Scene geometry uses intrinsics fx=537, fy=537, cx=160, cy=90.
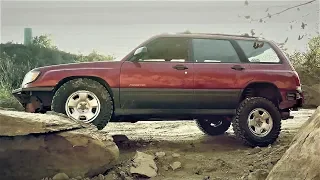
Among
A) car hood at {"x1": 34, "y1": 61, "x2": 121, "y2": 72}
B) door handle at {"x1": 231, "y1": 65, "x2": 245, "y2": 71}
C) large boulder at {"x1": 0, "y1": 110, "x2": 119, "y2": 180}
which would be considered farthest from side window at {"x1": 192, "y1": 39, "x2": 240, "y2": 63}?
large boulder at {"x1": 0, "y1": 110, "x2": 119, "y2": 180}

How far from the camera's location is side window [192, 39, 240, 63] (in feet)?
16.6

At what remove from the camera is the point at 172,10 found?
18.7 ft

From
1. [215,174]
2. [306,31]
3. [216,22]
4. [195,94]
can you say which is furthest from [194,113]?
[306,31]

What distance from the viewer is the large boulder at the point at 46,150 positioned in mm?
3934

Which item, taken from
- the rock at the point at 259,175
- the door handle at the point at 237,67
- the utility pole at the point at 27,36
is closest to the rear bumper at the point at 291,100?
the door handle at the point at 237,67

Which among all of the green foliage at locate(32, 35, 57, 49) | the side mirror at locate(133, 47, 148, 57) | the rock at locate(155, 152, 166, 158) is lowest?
the rock at locate(155, 152, 166, 158)

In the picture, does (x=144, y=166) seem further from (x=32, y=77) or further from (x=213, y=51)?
(x=213, y=51)

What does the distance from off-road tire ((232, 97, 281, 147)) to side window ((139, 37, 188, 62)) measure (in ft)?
2.33

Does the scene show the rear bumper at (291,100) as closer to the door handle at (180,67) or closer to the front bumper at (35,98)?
the door handle at (180,67)

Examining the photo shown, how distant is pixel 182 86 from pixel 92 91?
82 centimetres

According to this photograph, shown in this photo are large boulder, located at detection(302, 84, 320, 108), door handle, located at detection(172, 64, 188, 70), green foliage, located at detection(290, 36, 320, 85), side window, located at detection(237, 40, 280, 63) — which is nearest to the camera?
door handle, located at detection(172, 64, 188, 70)

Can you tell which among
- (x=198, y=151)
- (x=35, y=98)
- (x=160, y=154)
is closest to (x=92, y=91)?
(x=35, y=98)

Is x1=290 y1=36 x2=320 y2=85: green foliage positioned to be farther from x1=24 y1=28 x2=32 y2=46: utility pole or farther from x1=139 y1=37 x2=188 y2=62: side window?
x1=24 y1=28 x2=32 y2=46: utility pole

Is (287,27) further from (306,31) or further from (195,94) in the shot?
(195,94)
